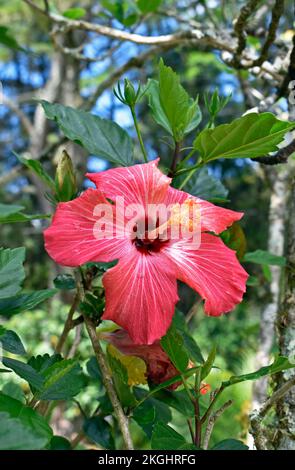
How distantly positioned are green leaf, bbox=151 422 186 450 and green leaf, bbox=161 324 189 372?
0.06 meters

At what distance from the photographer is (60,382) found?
57 cm

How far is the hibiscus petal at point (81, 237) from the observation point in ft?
1.66

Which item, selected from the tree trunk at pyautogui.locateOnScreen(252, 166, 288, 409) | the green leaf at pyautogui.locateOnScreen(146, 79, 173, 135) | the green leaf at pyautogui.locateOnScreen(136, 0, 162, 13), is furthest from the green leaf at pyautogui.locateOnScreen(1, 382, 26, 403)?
the green leaf at pyautogui.locateOnScreen(136, 0, 162, 13)

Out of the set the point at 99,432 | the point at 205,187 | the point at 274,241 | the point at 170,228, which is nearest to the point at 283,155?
the point at 205,187

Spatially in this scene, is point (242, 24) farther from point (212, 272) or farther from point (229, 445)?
point (229, 445)

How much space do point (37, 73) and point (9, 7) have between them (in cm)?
550

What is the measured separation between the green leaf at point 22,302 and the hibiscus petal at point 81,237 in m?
0.08

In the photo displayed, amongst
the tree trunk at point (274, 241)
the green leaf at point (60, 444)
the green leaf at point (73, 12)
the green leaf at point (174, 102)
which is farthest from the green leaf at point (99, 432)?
the green leaf at point (73, 12)

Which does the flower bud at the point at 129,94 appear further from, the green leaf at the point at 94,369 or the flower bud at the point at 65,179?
the green leaf at the point at 94,369

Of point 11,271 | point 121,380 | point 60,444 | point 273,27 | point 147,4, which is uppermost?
point 147,4

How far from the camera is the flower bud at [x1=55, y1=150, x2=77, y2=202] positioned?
640mm

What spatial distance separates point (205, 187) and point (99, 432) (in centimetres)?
35
